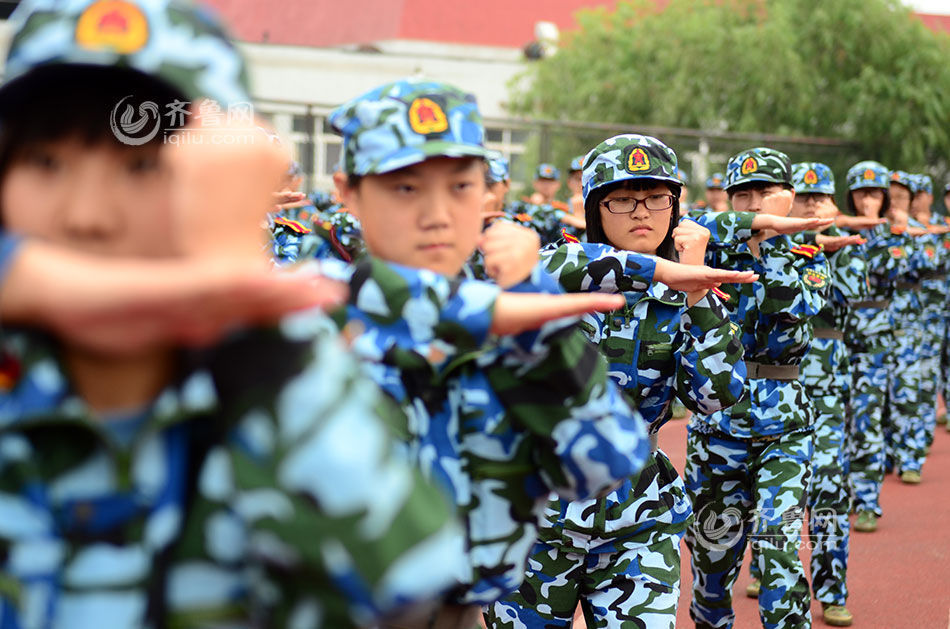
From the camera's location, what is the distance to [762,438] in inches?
244

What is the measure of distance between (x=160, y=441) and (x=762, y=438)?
200 inches

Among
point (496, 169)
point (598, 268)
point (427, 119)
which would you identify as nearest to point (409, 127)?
point (427, 119)

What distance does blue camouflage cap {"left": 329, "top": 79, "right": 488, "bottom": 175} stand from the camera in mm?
2463

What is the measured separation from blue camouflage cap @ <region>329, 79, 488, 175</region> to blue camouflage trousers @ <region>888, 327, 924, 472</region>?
9840 mm

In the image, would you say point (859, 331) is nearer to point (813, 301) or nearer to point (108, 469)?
point (813, 301)

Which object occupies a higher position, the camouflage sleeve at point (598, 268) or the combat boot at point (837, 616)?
the camouflage sleeve at point (598, 268)

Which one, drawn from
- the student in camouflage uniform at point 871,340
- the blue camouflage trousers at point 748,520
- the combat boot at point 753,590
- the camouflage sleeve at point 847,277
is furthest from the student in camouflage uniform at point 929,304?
the blue camouflage trousers at point 748,520

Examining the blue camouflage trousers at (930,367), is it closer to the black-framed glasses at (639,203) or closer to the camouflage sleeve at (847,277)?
the camouflage sleeve at (847,277)

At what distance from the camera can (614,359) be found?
4.45 meters

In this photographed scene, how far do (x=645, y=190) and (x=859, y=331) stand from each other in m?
5.92

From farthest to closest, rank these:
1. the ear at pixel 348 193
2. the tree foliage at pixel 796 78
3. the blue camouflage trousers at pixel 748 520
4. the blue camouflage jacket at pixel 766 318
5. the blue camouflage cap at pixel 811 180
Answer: the tree foliage at pixel 796 78, the blue camouflage cap at pixel 811 180, the blue camouflage jacket at pixel 766 318, the blue camouflage trousers at pixel 748 520, the ear at pixel 348 193

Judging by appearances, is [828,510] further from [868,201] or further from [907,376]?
[907,376]

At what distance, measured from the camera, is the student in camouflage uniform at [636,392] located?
418 cm

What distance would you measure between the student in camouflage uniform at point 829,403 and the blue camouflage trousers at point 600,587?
2787 millimetres
